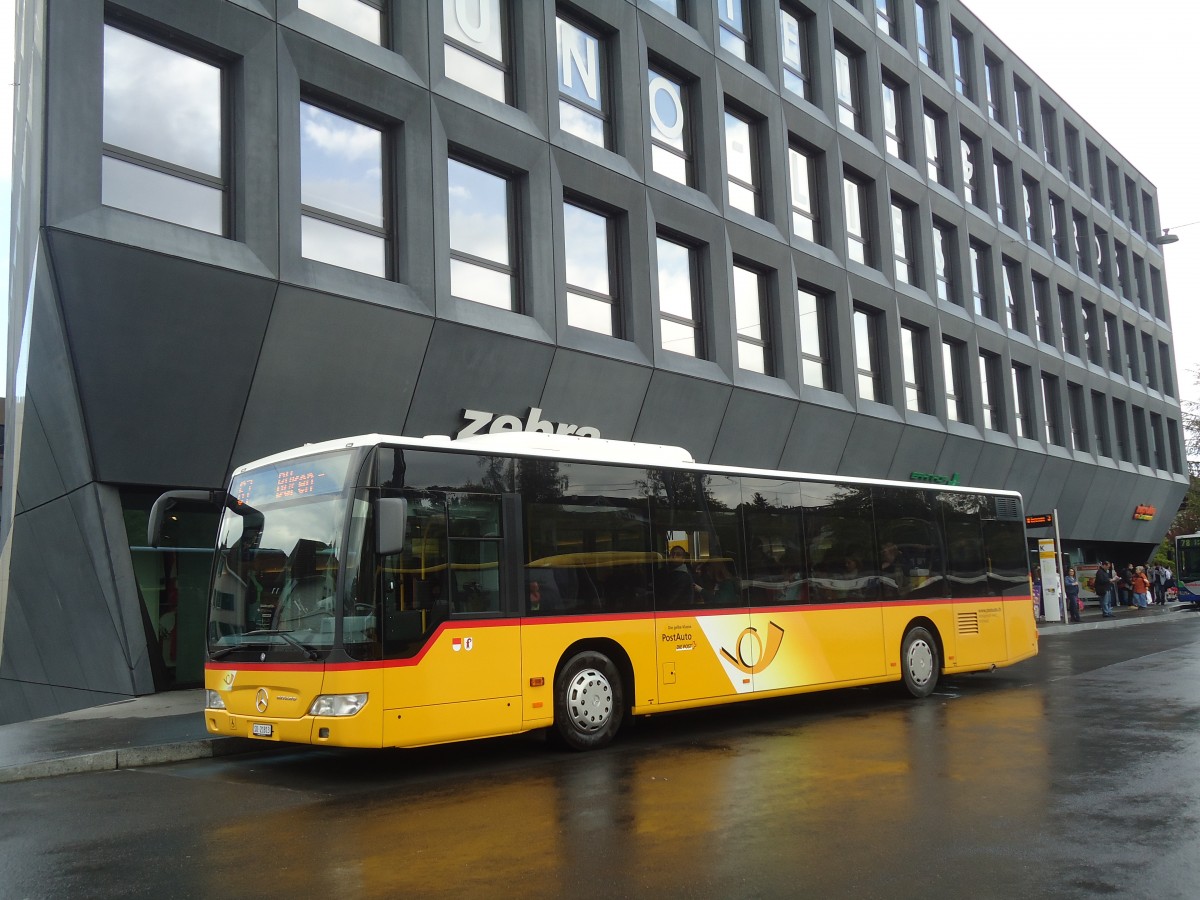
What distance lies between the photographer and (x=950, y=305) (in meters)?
30.0

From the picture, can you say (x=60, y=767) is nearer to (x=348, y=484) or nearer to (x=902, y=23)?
(x=348, y=484)

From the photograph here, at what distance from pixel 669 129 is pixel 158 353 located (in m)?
12.0

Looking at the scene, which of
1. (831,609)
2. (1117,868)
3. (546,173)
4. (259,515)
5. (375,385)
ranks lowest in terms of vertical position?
(1117,868)

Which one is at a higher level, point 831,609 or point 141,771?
point 831,609

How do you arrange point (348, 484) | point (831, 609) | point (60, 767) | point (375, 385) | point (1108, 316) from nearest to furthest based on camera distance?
point (348, 484) < point (60, 767) < point (831, 609) < point (375, 385) < point (1108, 316)

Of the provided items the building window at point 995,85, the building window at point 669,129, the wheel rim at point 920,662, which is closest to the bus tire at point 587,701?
the wheel rim at point 920,662

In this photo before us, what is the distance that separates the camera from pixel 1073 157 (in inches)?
1642

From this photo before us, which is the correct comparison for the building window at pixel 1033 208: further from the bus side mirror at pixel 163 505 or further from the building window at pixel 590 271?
the bus side mirror at pixel 163 505

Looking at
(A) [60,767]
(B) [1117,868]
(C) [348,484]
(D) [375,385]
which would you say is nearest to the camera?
(B) [1117,868]

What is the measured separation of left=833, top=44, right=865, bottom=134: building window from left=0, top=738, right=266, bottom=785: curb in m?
22.3

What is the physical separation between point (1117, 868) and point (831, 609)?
7301 mm

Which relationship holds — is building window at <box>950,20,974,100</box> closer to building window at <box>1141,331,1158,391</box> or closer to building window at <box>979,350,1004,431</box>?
building window at <box>979,350,1004,431</box>

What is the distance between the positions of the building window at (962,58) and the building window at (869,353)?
37.6ft

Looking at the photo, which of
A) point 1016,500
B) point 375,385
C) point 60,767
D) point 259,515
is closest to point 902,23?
point 1016,500
